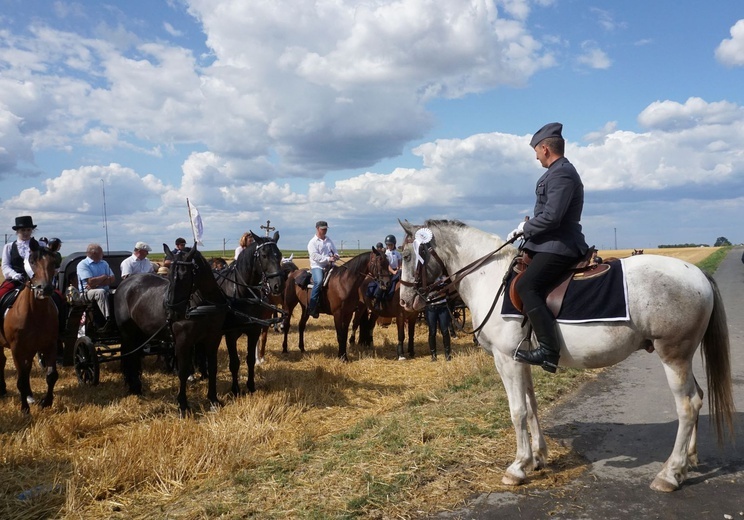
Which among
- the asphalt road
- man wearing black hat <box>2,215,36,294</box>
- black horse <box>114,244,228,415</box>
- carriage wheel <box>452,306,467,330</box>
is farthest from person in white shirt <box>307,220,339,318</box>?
the asphalt road

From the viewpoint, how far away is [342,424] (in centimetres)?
639

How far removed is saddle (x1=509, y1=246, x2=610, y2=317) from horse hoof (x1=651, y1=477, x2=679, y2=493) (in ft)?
5.18

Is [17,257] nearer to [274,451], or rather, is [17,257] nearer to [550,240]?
[274,451]

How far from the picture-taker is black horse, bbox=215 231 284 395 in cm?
773

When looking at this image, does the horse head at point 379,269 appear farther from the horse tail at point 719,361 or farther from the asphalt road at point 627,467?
the horse tail at point 719,361

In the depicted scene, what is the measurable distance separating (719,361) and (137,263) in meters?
9.50

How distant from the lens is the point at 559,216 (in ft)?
13.9

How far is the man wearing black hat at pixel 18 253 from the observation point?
753cm

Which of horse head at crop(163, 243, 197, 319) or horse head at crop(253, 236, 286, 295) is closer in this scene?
horse head at crop(163, 243, 197, 319)

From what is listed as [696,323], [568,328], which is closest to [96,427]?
[568,328]

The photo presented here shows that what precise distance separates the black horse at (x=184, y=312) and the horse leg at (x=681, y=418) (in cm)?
541

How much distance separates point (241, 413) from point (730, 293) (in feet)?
64.7

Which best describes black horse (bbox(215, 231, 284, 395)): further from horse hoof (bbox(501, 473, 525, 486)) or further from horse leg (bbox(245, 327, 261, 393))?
horse hoof (bbox(501, 473, 525, 486))

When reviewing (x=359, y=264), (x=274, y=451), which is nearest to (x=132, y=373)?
(x=274, y=451)
